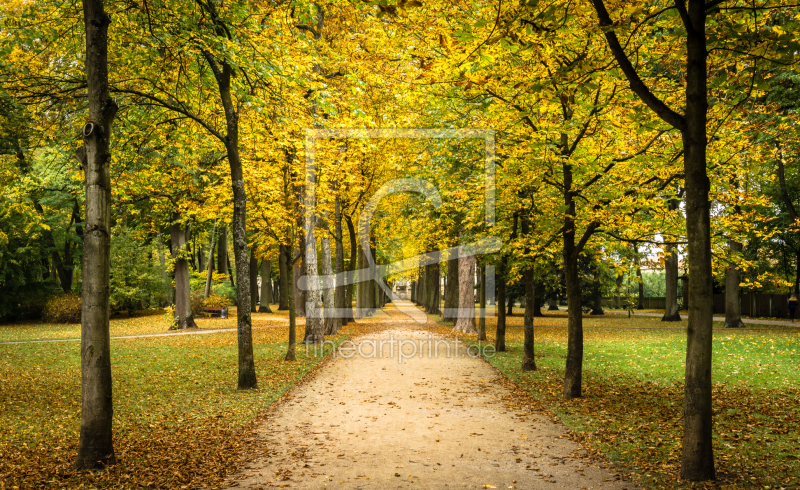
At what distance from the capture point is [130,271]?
29266 mm

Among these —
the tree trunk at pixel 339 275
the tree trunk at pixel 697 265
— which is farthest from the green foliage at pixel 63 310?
the tree trunk at pixel 697 265

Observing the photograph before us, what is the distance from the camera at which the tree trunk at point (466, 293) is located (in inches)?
831

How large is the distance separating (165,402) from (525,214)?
8.80m

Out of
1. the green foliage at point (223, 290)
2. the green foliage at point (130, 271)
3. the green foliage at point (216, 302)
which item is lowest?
the green foliage at point (216, 302)

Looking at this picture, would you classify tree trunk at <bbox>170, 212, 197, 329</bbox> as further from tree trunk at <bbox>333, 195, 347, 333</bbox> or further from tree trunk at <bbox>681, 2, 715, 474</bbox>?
tree trunk at <bbox>681, 2, 715, 474</bbox>

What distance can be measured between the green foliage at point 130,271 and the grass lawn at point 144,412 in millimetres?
12303

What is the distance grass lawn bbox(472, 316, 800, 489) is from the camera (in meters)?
5.48

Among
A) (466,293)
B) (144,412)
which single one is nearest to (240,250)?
(144,412)

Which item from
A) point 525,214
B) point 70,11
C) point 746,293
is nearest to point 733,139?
point 525,214

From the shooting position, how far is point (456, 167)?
13.2 meters

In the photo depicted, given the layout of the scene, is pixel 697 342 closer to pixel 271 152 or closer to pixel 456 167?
pixel 456 167

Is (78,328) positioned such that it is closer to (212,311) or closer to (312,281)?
(212,311)

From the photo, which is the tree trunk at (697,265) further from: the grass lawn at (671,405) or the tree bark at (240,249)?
the tree bark at (240,249)

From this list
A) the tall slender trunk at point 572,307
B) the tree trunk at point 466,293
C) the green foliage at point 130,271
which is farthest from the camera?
the green foliage at point 130,271
